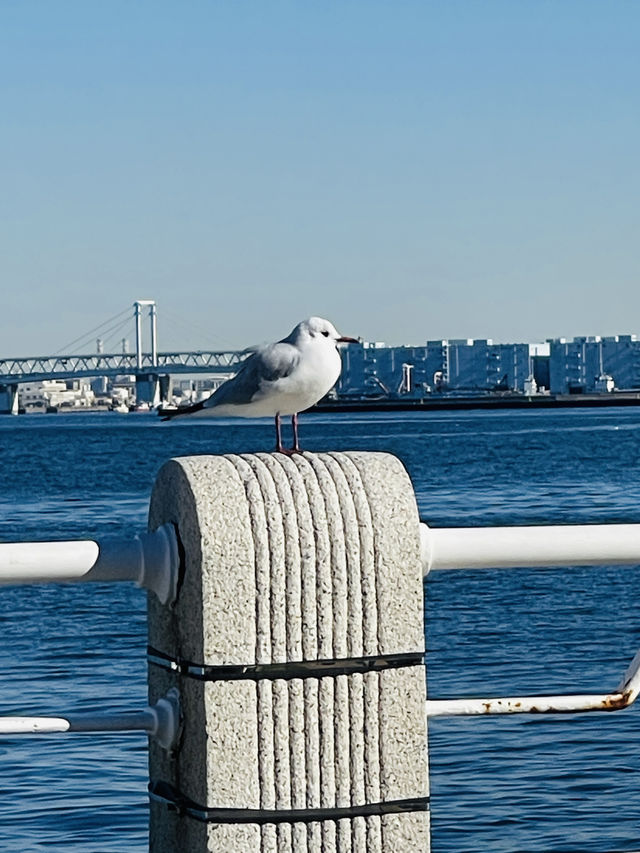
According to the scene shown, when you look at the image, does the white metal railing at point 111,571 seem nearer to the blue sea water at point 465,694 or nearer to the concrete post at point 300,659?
the concrete post at point 300,659

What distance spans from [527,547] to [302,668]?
1.52 ft

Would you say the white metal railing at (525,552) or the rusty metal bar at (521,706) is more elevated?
the white metal railing at (525,552)

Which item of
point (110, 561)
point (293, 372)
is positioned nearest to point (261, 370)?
point (293, 372)

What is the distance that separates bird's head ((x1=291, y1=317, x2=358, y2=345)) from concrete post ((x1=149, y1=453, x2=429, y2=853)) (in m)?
1.52

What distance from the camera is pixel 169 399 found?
12938 cm

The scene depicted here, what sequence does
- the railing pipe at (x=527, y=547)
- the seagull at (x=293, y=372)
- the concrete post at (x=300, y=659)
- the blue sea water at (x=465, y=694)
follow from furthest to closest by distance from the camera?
1. the blue sea water at (x=465, y=694)
2. the seagull at (x=293, y=372)
3. the railing pipe at (x=527, y=547)
4. the concrete post at (x=300, y=659)

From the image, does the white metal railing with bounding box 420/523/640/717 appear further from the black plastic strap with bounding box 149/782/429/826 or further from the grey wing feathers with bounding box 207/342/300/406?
the grey wing feathers with bounding box 207/342/300/406

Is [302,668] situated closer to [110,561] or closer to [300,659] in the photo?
[300,659]

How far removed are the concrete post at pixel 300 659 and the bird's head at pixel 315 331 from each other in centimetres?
152

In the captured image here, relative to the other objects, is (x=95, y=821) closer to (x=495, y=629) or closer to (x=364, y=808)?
(x=364, y=808)

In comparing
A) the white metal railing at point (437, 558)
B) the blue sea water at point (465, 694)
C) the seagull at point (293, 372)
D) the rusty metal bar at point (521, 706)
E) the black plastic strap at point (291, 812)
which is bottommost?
the blue sea water at point (465, 694)

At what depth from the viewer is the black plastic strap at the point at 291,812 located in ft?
9.19

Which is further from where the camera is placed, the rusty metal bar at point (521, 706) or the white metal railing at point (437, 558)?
the rusty metal bar at point (521, 706)

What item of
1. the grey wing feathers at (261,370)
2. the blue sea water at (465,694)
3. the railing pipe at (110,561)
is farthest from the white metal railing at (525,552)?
the blue sea water at (465,694)
